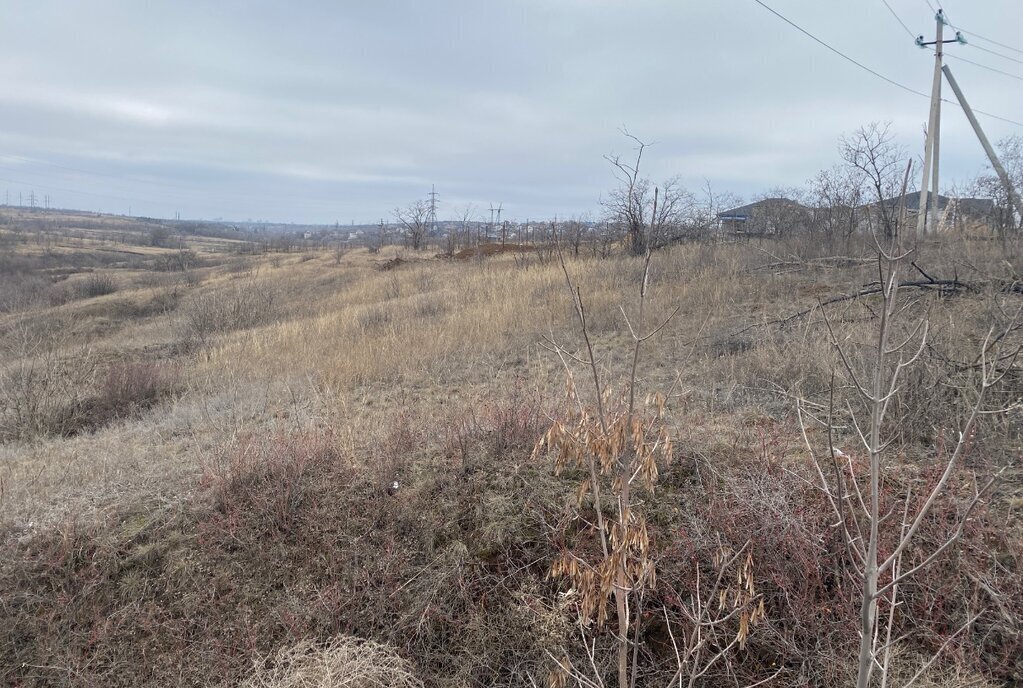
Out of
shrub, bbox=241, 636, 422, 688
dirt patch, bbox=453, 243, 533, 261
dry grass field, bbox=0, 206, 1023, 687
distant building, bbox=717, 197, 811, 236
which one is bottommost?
shrub, bbox=241, 636, 422, 688

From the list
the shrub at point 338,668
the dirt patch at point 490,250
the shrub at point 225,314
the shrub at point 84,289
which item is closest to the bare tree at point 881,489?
the shrub at point 338,668

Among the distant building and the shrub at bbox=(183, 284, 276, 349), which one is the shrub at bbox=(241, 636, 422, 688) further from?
the distant building

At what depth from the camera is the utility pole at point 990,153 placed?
10156 millimetres

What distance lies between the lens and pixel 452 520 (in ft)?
12.5

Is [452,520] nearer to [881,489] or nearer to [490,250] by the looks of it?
[881,489]

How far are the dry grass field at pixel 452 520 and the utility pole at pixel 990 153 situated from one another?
506 centimetres

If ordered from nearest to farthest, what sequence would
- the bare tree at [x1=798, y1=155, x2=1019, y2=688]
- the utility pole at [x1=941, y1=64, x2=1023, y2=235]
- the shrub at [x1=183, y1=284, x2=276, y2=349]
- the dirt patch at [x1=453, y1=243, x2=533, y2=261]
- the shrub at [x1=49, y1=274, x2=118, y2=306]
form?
the bare tree at [x1=798, y1=155, x2=1019, y2=688]
the utility pole at [x1=941, y1=64, x2=1023, y2=235]
the shrub at [x1=183, y1=284, x2=276, y2=349]
the shrub at [x1=49, y1=274, x2=118, y2=306]
the dirt patch at [x1=453, y1=243, x2=533, y2=261]

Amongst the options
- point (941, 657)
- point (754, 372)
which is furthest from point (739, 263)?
point (941, 657)

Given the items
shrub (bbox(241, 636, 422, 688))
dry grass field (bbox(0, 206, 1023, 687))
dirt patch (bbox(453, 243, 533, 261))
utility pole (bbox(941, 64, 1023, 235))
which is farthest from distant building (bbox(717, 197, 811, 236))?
shrub (bbox(241, 636, 422, 688))

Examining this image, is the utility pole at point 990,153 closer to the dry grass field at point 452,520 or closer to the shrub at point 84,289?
the dry grass field at point 452,520

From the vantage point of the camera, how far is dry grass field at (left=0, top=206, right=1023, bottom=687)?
290cm

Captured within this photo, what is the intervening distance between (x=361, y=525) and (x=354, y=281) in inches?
672

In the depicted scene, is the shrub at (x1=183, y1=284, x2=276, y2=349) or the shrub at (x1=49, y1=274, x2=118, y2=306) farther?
the shrub at (x1=49, y1=274, x2=118, y2=306)

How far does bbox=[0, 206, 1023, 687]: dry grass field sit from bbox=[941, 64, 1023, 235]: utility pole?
5060 millimetres
